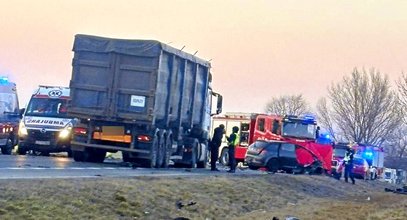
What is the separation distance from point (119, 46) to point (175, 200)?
9498 millimetres

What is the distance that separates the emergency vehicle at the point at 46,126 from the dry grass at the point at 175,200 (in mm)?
7466

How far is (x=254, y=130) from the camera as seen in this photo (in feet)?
140

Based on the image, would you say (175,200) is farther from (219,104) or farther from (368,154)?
(368,154)

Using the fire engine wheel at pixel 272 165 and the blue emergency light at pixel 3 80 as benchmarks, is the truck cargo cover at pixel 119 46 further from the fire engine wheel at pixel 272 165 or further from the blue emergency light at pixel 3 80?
the fire engine wheel at pixel 272 165

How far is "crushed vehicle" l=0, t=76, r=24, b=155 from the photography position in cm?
3177

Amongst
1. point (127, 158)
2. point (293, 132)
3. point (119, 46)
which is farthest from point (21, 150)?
point (293, 132)

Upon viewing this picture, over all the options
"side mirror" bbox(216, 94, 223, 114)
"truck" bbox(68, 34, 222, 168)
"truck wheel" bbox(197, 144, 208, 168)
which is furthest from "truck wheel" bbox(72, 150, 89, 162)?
"side mirror" bbox(216, 94, 223, 114)

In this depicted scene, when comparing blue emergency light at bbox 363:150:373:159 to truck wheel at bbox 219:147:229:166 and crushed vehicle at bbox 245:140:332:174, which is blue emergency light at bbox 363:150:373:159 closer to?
truck wheel at bbox 219:147:229:166

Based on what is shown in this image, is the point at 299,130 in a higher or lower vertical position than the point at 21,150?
higher

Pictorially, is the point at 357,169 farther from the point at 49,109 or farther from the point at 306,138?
the point at 49,109

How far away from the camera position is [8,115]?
32.5m

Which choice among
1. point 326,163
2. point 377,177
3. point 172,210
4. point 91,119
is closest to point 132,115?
point 91,119

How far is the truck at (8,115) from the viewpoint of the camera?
104 feet

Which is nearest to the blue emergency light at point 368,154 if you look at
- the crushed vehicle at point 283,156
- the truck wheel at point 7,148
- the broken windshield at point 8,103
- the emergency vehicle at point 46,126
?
the crushed vehicle at point 283,156
